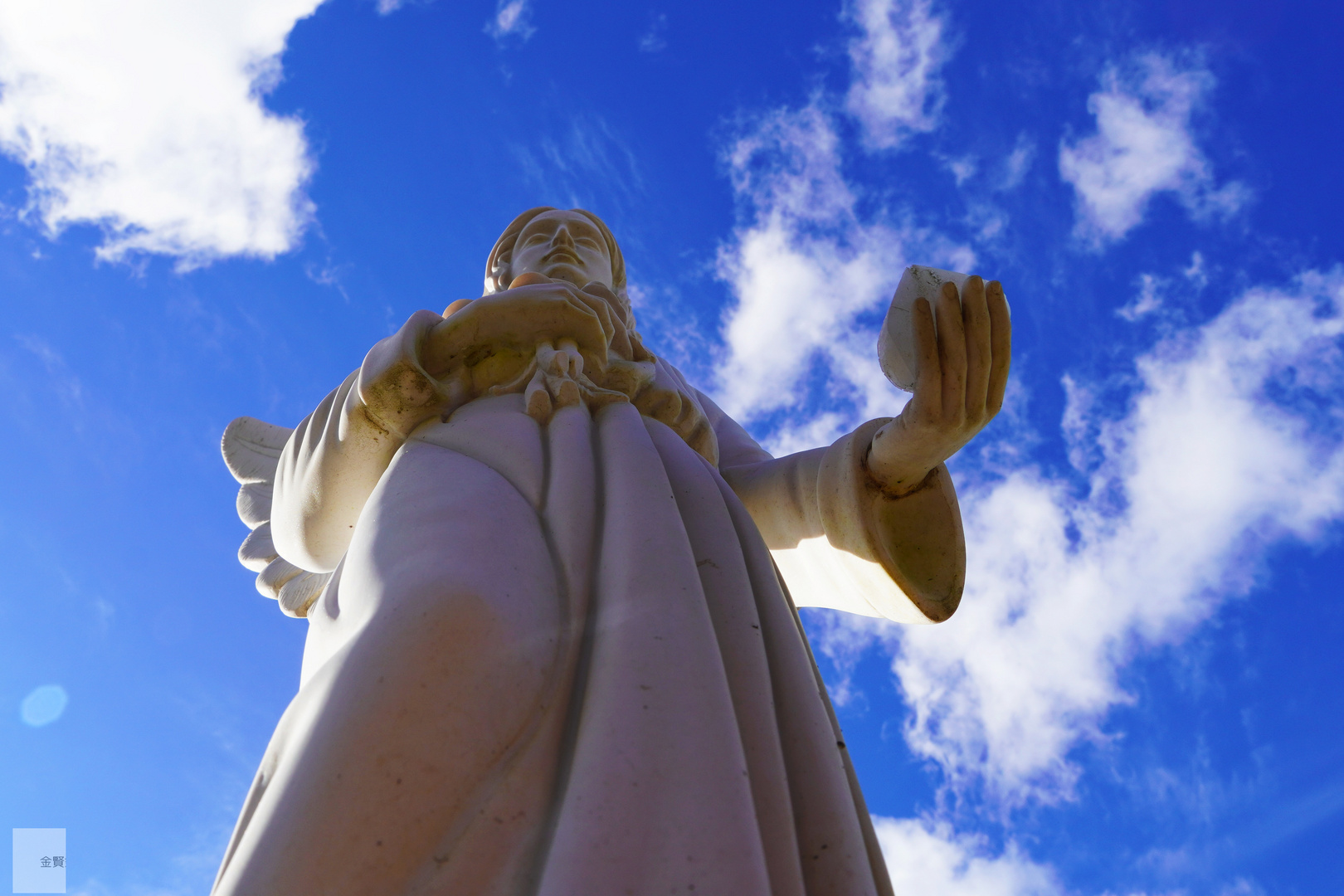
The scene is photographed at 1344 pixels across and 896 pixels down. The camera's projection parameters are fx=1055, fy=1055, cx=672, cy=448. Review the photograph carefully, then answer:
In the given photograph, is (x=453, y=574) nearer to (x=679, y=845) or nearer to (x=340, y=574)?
(x=340, y=574)

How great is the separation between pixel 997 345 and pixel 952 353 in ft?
0.51

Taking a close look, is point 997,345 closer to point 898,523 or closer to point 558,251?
point 898,523

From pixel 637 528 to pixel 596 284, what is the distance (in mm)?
2184

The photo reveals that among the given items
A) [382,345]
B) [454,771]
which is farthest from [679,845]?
[382,345]

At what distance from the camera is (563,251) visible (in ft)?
18.0

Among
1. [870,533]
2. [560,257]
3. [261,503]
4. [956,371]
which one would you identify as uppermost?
[560,257]

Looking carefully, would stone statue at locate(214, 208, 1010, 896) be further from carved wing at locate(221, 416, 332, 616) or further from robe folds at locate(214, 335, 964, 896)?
carved wing at locate(221, 416, 332, 616)

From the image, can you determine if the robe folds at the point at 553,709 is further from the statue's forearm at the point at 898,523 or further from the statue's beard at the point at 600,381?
the statue's forearm at the point at 898,523

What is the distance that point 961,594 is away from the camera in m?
4.00

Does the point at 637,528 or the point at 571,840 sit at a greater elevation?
the point at 637,528

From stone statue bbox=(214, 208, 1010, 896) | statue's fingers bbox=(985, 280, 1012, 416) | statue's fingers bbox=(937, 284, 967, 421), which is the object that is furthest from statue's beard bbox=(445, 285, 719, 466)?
statue's fingers bbox=(985, 280, 1012, 416)

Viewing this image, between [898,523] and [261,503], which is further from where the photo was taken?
[261,503]

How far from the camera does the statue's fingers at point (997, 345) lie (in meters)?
3.31

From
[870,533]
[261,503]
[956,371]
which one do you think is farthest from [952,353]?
[261,503]
